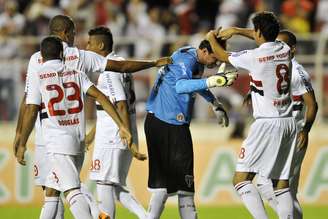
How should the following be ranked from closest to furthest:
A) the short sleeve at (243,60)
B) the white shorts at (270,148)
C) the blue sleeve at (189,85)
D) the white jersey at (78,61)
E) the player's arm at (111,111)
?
the player's arm at (111,111), the white jersey at (78,61), the blue sleeve at (189,85), the short sleeve at (243,60), the white shorts at (270,148)

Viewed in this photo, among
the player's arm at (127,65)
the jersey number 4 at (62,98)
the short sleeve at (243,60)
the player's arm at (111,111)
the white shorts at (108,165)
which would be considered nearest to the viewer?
the player's arm at (111,111)

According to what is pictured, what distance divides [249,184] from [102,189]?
1.87 metres

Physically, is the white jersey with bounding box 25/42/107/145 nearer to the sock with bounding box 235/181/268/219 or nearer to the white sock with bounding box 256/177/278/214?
the sock with bounding box 235/181/268/219

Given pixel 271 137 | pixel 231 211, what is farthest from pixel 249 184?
pixel 231 211

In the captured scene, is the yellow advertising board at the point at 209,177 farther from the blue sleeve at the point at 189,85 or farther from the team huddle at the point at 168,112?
the blue sleeve at the point at 189,85

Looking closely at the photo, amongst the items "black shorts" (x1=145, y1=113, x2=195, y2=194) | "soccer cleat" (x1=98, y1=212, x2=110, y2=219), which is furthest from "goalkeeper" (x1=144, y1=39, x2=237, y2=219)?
"soccer cleat" (x1=98, y1=212, x2=110, y2=219)

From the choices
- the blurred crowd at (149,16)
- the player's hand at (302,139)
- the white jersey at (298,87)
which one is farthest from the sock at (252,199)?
the blurred crowd at (149,16)

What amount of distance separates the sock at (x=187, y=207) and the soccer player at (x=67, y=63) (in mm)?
1261

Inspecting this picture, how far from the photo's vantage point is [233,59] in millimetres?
10812

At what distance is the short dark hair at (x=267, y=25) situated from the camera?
10672 millimetres

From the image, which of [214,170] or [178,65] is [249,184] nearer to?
[178,65]

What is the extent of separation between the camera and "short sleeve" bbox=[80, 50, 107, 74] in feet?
34.0

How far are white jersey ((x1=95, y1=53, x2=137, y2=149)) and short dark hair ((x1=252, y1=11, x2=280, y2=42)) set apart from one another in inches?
70.6

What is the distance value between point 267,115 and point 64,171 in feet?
7.06
